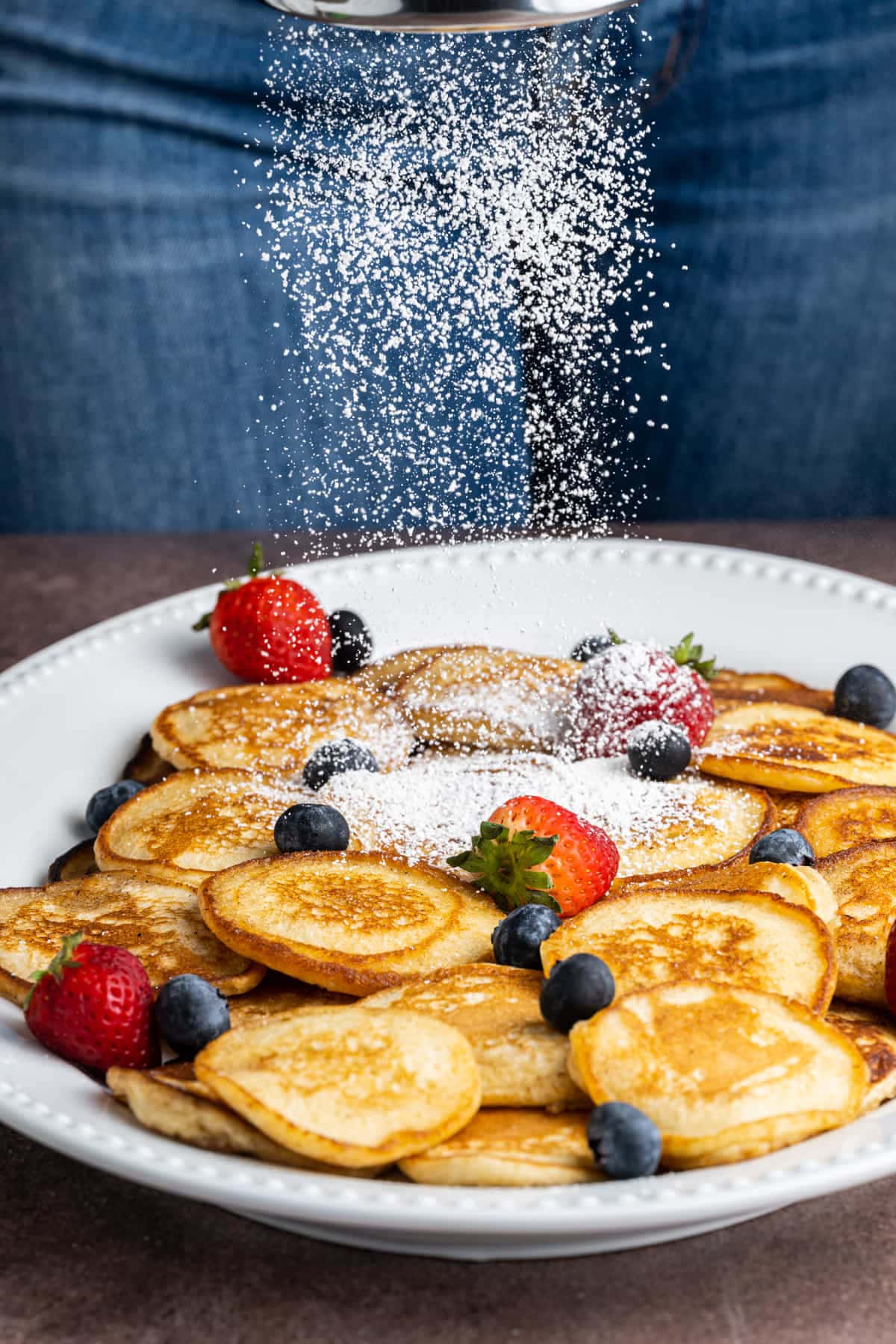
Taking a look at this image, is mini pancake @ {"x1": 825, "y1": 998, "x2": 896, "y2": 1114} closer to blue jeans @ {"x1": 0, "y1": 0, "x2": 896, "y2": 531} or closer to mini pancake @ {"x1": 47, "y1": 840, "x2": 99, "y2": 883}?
mini pancake @ {"x1": 47, "y1": 840, "x2": 99, "y2": 883}

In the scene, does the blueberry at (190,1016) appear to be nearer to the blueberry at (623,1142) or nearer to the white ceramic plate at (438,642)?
the white ceramic plate at (438,642)

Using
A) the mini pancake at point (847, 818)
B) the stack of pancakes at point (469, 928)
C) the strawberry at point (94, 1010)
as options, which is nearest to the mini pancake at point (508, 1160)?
the stack of pancakes at point (469, 928)

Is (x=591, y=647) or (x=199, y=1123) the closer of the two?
(x=199, y=1123)

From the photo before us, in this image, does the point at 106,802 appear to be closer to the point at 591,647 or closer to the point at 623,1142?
the point at 591,647

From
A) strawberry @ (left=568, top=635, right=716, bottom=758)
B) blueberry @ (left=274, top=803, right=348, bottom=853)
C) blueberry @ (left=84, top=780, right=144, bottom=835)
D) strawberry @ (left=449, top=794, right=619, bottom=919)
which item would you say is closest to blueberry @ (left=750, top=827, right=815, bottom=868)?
strawberry @ (left=449, top=794, right=619, bottom=919)

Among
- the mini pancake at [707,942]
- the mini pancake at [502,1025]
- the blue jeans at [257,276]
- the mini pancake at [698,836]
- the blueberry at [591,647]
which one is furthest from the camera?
the blue jeans at [257,276]

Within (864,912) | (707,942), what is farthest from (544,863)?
(864,912)

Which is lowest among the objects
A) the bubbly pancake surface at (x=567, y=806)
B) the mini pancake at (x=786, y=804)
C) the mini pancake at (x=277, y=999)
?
the mini pancake at (x=786, y=804)
